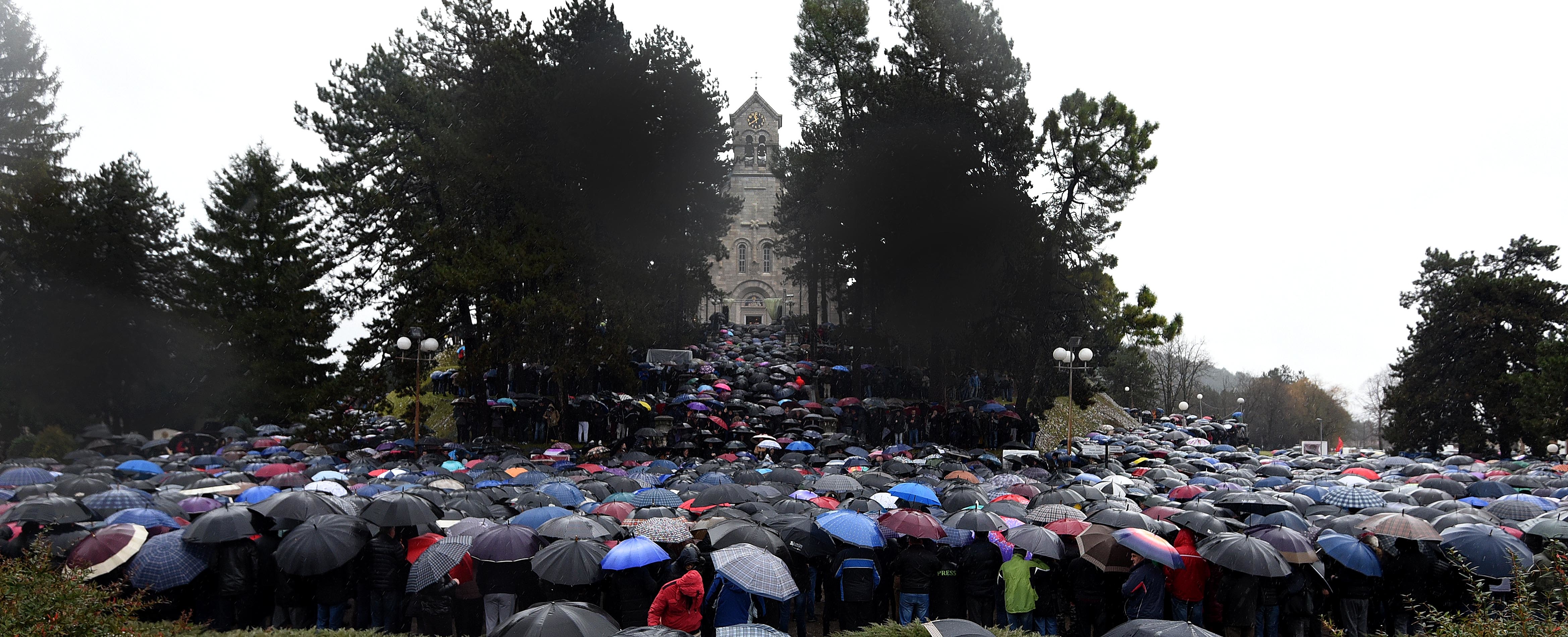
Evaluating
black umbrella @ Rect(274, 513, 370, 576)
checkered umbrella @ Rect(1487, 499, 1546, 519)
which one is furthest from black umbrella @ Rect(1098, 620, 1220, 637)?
checkered umbrella @ Rect(1487, 499, 1546, 519)

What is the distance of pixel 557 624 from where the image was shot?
544cm

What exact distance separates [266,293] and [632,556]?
23.1 m

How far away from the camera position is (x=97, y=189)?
2847cm

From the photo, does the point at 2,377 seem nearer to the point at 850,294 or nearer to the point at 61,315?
the point at 61,315

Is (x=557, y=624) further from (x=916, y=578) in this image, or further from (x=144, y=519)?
(x=144, y=519)

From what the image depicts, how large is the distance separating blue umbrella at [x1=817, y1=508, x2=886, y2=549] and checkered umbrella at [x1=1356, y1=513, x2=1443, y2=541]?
439cm

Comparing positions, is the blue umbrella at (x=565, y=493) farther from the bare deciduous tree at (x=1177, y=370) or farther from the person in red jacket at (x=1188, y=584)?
the bare deciduous tree at (x=1177, y=370)

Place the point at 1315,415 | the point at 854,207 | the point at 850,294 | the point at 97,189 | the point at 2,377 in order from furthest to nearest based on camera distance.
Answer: the point at 1315,415 → the point at 850,294 → the point at 854,207 → the point at 97,189 → the point at 2,377

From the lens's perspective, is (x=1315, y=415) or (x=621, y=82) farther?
(x=1315, y=415)

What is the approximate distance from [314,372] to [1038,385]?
19961 mm

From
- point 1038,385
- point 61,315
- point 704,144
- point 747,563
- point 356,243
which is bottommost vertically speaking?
point 747,563

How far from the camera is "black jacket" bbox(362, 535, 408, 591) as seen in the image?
8680 mm

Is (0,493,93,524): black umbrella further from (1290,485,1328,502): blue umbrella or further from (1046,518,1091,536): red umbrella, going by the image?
(1290,485,1328,502): blue umbrella

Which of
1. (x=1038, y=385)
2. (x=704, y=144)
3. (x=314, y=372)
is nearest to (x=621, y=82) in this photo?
(x=704, y=144)
